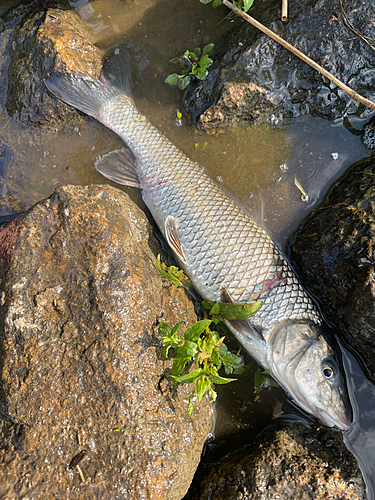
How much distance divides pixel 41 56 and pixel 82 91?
55 cm

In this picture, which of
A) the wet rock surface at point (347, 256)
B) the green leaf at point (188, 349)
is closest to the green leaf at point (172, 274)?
the green leaf at point (188, 349)

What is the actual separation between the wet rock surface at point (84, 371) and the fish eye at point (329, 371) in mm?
1118

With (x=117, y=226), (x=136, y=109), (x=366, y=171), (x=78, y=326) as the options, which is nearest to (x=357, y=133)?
(x=366, y=171)

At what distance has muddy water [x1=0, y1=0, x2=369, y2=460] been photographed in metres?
3.55

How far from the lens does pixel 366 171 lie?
323cm

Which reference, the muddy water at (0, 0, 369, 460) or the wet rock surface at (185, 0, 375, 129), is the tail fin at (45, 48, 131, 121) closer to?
the muddy water at (0, 0, 369, 460)

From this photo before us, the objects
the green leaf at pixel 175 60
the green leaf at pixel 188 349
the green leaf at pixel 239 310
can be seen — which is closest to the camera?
the green leaf at pixel 188 349

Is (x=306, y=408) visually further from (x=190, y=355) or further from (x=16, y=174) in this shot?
(x=16, y=174)

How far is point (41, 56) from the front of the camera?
137 inches

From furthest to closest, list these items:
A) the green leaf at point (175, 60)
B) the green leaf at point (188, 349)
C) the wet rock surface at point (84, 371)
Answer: the green leaf at point (175, 60)
the green leaf at point (188, 349)
the wet rock surface at point (84, 371)

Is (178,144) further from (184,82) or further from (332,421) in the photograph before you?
(332,421)

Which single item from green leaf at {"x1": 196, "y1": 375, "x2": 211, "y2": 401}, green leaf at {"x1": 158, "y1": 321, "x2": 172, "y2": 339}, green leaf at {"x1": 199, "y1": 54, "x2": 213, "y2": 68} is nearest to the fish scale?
green leaf at {"x1": 158, "y1": 321, "x2": 172, "y2": 339}

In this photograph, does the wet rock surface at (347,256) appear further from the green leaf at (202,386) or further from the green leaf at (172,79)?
the green leaf at (172,79)

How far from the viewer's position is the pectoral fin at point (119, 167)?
3.55m
